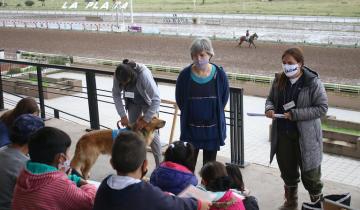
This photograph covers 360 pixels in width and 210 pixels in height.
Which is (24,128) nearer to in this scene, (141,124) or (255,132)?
(141,124)

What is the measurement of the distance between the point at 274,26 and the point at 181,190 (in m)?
37.1

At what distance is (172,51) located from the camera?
2862 centimetres

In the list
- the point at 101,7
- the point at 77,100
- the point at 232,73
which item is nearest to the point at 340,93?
the point at 232,73

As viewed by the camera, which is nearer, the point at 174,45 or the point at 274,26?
the point at 174,45

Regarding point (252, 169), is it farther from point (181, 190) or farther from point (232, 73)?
point (232, 73)

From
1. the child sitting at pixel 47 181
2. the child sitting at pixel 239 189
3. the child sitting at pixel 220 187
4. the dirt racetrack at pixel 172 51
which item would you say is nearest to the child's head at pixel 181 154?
the child sitting at pixel 220 187

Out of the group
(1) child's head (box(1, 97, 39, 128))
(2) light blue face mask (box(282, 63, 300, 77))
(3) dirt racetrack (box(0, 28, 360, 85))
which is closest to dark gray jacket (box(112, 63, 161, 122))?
(1) child's head (box(1, 97, 39, 128))

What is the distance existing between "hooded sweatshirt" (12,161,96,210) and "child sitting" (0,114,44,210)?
48 centimetres

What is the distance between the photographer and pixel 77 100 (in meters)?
17.5

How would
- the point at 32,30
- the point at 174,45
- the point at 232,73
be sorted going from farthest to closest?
the point at 32,30 < the point at 174,45 < the point at 232,73

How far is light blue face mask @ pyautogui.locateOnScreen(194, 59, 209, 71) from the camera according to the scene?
4.36 m

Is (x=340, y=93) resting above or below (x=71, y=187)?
below

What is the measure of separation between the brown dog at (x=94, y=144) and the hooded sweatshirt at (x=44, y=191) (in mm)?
2184

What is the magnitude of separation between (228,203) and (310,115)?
159 cm
